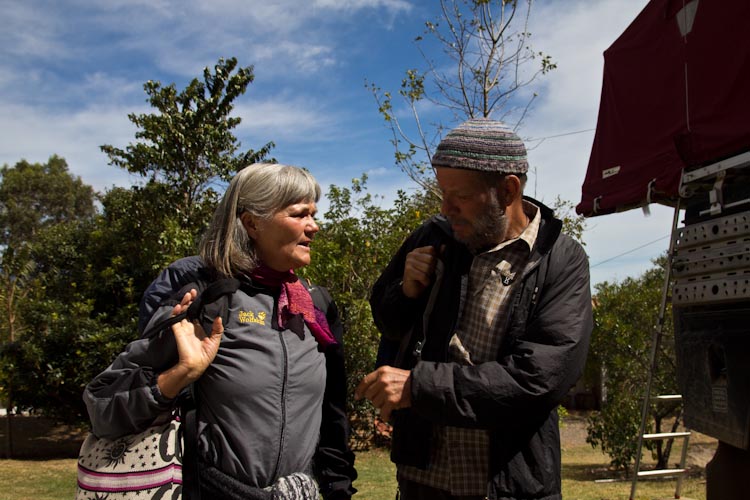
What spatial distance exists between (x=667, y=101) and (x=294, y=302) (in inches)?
97.8

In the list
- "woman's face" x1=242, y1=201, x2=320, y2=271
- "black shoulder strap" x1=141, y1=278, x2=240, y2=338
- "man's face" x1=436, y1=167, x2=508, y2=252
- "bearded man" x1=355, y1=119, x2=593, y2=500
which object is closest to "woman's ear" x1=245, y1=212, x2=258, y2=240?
"woman's face" x1=242, y1=201, x2=320, y2=271

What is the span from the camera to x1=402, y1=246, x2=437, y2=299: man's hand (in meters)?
2.18

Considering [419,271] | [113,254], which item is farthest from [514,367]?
[113,254]

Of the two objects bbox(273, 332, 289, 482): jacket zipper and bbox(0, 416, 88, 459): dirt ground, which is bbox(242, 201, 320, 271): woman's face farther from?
bbox(0, 416, 88, 459): dirt ground

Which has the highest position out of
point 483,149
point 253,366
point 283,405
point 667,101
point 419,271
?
point 667,101

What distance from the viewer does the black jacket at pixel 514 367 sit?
72.0 inches

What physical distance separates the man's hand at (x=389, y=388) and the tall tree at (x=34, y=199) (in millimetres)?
35728

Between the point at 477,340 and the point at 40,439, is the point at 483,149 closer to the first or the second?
the point at 477,340

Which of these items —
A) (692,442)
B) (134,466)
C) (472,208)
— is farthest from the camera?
(692,442)

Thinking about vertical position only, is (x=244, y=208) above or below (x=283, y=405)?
above

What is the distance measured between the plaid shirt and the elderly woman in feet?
1.32

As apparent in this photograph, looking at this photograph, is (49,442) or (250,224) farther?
(49,442)

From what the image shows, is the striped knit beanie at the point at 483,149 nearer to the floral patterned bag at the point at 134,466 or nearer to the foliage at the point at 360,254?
the floral patterned bag at the point at 134,466

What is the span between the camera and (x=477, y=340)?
212cm
